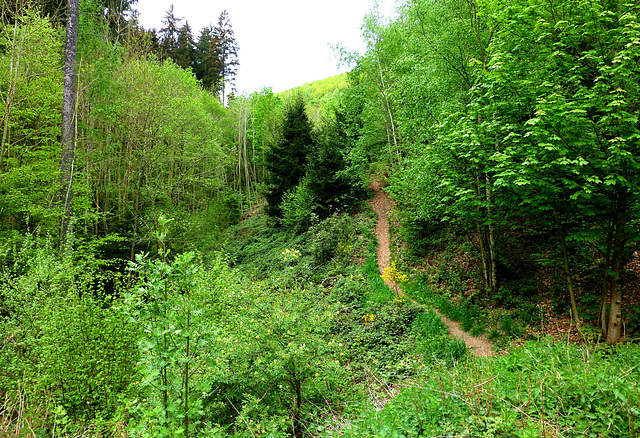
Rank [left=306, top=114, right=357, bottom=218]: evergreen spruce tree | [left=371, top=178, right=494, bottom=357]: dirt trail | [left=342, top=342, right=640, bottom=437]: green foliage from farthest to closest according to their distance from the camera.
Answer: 1. [left=306, top=114, right=357, bottom=218]: evergreen spruce tree
2. [left=371, top=178, right=494, bottom=357]: dirt trail
3. [left=342, top=342, right=640, bottom=437]: green foliage

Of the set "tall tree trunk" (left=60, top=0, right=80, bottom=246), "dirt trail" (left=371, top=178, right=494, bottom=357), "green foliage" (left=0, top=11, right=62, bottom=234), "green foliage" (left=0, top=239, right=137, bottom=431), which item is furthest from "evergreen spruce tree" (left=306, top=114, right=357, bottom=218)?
"green foliage" (left=0, top=239, right=137, bottom=431)

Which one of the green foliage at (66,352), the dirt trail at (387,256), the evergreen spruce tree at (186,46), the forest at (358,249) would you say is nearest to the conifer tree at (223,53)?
the evergreen spruce tree at (186,46)

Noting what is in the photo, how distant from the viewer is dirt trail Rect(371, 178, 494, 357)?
7145mm

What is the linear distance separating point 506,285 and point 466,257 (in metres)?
2.25

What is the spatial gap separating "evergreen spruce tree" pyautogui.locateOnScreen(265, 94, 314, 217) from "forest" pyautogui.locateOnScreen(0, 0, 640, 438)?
14 cm

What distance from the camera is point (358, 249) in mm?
13578

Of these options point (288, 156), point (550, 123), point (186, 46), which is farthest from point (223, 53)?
point (550, 123)

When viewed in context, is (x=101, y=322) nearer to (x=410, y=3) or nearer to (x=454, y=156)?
(x=454, y=156)

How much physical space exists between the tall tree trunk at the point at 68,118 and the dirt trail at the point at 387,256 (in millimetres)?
11310

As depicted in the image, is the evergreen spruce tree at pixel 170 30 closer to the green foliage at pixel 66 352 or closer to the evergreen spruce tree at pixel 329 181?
the evergreen spruce tree at pixel 329 181

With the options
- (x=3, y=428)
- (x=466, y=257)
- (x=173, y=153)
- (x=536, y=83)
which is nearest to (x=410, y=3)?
(x=536, y=83)

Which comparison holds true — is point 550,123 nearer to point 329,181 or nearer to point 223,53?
point 329,181

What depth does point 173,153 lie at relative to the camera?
16.8 meters

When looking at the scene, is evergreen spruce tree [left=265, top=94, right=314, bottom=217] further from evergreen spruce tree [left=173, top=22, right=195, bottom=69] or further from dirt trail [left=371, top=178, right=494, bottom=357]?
evergreen spruce tree [left=173, top=22, right=195, bottom=69]
